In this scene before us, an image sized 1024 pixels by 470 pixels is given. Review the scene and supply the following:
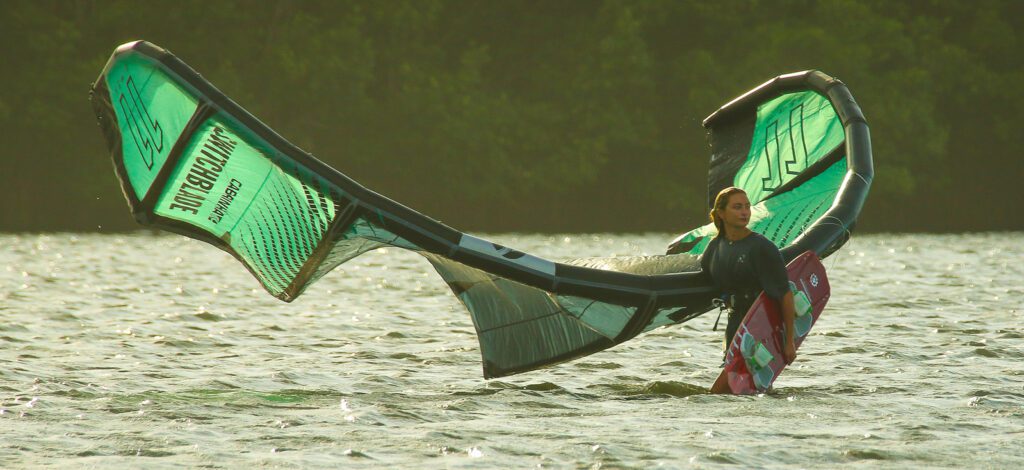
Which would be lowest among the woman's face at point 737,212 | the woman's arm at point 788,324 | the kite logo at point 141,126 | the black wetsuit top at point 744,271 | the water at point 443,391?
the water at point 443,391

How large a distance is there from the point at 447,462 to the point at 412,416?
1.43 metres

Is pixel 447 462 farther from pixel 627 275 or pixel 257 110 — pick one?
pixel 257 110

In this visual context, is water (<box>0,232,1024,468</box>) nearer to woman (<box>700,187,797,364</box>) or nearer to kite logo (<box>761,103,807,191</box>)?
woman (<box>700,187,797,364</box>)

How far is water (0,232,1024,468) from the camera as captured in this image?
6895mm

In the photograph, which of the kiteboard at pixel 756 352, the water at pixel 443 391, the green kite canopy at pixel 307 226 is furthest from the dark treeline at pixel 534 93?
the kiteboard at pixel 756 352

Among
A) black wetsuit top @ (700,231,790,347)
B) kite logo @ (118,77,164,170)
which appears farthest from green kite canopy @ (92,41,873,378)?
black wetsuit top @ (700,231,790,347)

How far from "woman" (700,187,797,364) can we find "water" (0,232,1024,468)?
58 cm

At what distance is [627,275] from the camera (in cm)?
921

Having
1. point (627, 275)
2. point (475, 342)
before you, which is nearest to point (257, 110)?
point (475, 342)

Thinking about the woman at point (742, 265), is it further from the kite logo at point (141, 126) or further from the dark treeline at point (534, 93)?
the dark treeline at point (534, 93)

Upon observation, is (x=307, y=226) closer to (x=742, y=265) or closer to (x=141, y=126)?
(x=141, y=126)

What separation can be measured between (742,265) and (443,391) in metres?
2.15

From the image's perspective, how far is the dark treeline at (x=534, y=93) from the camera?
47625 millimetres

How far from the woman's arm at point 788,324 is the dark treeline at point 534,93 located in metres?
39.4
